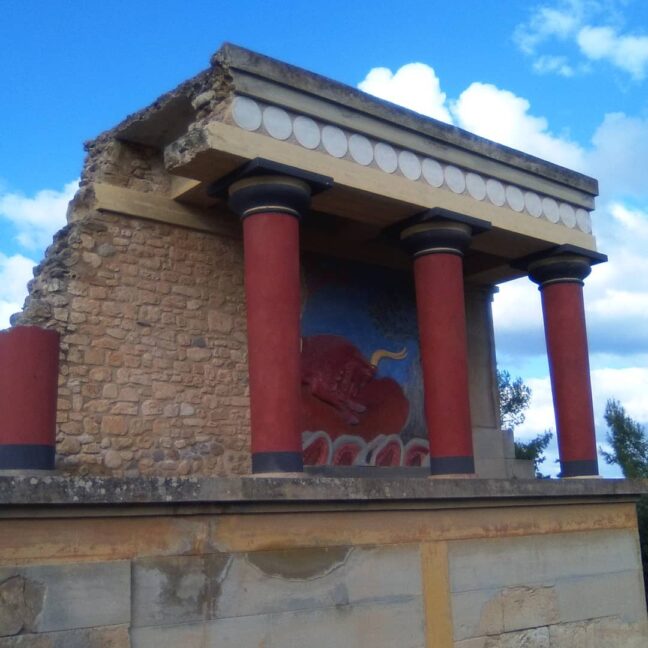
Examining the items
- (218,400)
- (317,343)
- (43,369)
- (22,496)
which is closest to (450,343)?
(317,343)

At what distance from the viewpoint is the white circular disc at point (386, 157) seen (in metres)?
8.15

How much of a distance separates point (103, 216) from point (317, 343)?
272 centimetres

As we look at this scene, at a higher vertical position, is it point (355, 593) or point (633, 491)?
point (633, 491)

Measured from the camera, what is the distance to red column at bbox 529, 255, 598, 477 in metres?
9.56

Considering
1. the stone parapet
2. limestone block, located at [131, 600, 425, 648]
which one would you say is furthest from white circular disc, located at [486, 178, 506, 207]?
limestone block, located at [131, 600, 425, 648]

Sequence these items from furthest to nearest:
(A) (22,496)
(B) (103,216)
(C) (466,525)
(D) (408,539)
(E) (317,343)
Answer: (E) (317,343), (B) (103,216), (C) (466,525), (D) (408,539), (A) (22,496)

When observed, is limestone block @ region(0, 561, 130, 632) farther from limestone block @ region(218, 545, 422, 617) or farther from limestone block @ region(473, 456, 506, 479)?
limestone block @ region(473, 456, 506, 479)

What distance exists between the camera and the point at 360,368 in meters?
9.75

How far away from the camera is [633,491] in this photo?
26.5 feet

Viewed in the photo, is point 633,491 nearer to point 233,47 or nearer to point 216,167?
point 216,167

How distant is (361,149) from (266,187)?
1290 mm

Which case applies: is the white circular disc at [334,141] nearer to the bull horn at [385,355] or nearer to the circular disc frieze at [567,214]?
the bull horn at [385,355]

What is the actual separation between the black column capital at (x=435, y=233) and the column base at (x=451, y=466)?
6.66 ft

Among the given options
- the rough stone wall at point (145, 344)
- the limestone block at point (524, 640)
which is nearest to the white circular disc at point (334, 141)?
the rough stone wall at point (145, 344)
